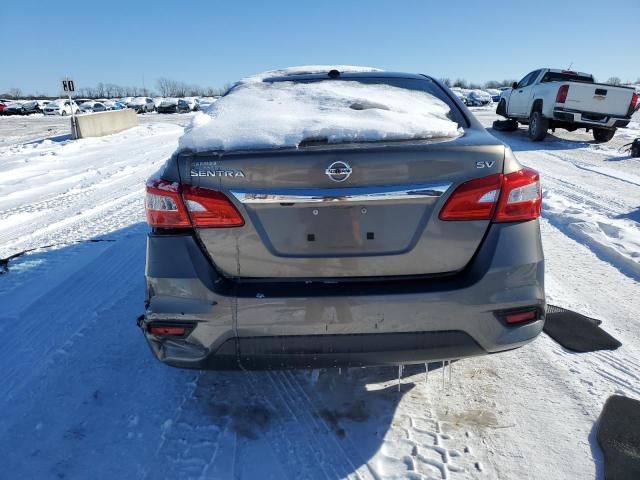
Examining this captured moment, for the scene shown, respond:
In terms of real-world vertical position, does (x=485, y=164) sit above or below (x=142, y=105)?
above

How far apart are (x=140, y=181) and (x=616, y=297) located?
304 inches

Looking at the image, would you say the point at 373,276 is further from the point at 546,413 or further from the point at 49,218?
the point at 49,218

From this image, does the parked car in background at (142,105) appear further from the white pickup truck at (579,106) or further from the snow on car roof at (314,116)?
the snow on car roof at (314,116)

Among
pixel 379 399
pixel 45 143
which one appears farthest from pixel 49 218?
pixel 45 143

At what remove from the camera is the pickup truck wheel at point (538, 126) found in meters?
12.4

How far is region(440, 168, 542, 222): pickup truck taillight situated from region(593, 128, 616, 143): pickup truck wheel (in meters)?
13.0

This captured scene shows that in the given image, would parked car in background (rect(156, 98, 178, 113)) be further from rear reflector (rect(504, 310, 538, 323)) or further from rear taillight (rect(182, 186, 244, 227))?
rear reflector (rect(504, 310, 538, 323))

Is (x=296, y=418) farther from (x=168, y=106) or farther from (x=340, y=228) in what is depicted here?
(x=168, y=106)

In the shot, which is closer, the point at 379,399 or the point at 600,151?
the point at 379,399

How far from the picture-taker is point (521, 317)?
6.38 ft

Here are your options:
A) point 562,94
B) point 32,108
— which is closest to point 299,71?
point 562,94

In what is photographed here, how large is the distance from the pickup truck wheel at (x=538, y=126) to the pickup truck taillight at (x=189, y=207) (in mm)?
12810

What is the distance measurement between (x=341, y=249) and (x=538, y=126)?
1272 cm

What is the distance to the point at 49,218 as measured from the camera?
5.93 m
